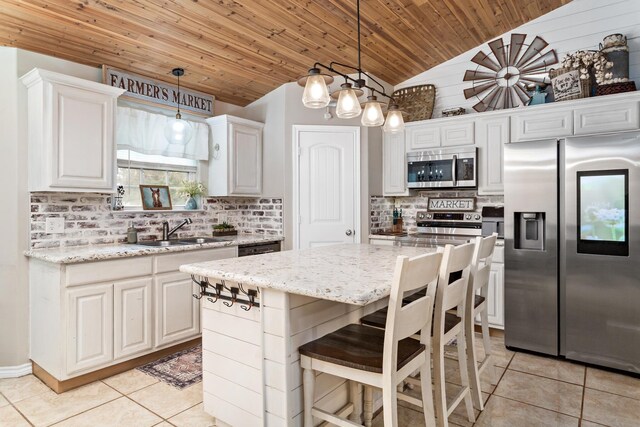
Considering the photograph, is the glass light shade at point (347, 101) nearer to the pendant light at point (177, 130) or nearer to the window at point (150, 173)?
the pendant light at point (177, 130)

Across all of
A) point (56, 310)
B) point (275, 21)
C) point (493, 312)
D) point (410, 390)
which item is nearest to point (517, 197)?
point (493, 312)

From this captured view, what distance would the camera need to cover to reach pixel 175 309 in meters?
3.24

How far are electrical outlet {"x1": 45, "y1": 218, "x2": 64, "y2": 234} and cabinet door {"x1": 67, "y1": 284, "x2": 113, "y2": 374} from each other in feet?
2.27

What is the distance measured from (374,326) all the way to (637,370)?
7.02 ft

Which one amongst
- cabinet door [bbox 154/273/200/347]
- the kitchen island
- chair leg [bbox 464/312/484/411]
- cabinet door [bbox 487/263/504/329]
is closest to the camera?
the kitchen island

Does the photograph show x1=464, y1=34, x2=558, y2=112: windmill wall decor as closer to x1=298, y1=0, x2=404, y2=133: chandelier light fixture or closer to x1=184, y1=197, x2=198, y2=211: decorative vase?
x1=298, y1=0, x2=404, y2=133: chandelier light fixture

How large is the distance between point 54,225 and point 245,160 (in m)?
1.86

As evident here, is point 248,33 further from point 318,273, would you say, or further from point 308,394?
point 308,394

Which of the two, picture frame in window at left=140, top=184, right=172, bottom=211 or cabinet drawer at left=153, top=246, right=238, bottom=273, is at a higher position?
picture frame in window at left=140, top=184, right=172, bottom=211

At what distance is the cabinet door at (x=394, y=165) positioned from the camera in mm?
4488

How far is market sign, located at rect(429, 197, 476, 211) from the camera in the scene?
14.0ft

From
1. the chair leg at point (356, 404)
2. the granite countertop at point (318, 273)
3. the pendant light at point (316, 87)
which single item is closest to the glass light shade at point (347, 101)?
the pendant light at point (316, 87)

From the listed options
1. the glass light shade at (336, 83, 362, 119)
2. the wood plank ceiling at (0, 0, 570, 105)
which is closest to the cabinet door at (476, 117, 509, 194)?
the wood plank ceiling at (0, 0, 570, 105)

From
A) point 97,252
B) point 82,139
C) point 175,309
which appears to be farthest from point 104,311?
point 82,139
